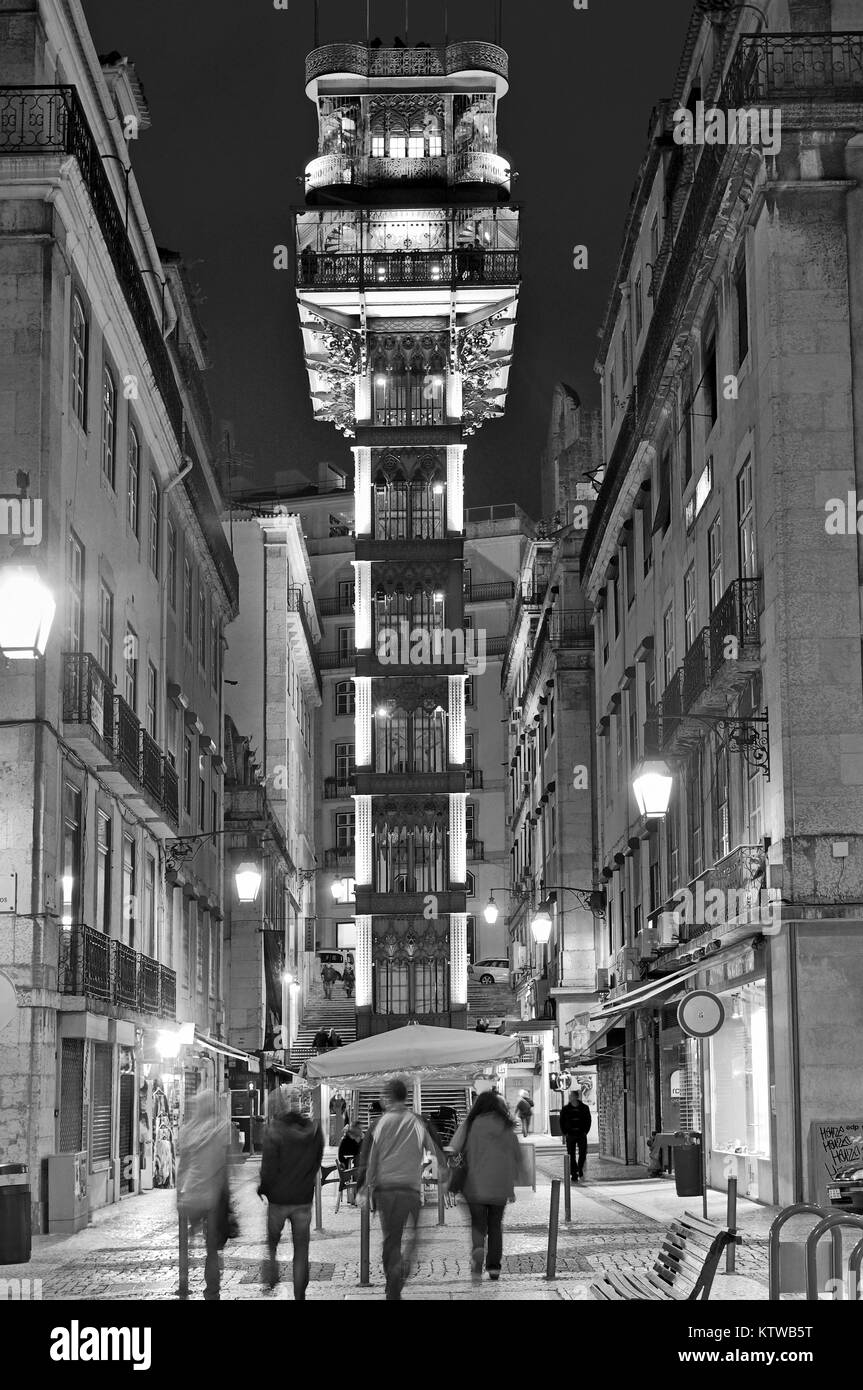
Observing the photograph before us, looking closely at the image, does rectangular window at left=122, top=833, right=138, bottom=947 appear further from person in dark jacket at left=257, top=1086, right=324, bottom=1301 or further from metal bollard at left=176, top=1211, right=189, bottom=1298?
person in dark jacket at left=257, top=1086, right=324, bottom=1301

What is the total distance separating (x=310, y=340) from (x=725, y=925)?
41.6 metres

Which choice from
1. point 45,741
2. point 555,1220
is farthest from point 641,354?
point 555,1220

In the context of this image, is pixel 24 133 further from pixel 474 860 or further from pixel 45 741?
pixel 474 860

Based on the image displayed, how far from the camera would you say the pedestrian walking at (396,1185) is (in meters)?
14.9

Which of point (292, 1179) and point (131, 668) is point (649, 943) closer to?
point (131, 668)

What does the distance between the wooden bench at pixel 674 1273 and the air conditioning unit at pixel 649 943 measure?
2097 cm

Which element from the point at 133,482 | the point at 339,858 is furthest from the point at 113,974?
the point at 339,858

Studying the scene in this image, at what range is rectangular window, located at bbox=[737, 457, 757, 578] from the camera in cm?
2794

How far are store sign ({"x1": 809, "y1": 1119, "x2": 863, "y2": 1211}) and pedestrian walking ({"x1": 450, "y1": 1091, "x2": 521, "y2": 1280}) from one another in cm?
814

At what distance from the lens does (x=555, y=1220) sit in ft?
59.5

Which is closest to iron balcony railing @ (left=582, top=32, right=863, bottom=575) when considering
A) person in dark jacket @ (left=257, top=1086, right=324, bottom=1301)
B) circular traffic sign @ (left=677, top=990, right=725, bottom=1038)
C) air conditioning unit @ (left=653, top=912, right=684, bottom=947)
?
air conditioning unit @ (left=653, top=912, right=684, bottom=947)

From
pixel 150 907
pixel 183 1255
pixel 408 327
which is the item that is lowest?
pixel 183 1255

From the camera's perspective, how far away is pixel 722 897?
2819 cm

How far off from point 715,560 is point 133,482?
11.5 m
